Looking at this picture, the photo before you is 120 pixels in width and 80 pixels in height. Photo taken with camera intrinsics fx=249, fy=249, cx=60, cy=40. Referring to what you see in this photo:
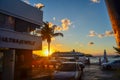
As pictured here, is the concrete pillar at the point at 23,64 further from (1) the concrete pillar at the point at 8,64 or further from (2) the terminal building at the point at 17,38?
(1) the concrete pillar at the point at 8,64

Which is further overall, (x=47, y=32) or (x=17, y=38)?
(x=47, y=32)

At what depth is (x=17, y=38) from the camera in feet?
76.9

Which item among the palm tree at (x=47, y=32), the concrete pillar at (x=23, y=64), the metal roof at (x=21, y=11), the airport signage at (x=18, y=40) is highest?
the palm tree at (x=47, y=32)

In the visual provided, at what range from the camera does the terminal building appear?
21.9 meters

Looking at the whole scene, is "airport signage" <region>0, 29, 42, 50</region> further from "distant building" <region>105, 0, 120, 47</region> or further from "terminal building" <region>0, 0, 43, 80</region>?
"distant building" <region>105, 0, 120, 47</region>

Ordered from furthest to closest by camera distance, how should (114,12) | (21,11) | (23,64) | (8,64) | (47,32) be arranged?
(47,32)
(23,64)
(21,11)
(8,64)
(114,12)

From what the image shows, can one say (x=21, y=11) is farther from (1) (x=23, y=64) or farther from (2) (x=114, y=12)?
(2) (x=114, y=12)

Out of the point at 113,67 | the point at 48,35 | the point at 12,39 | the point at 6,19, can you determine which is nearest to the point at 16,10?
the point at 6,19

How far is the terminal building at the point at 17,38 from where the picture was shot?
21.9 m

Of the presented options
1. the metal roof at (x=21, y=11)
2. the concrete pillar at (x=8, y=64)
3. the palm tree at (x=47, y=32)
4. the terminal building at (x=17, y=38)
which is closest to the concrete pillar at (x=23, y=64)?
the terminal building at (x=17, y=38)

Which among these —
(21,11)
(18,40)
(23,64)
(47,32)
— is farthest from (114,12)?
(47,32)

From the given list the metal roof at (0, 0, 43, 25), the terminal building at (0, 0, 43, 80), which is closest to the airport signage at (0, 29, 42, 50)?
the terminal building at (0, 0, 43, 80)

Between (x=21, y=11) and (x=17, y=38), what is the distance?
2829mm

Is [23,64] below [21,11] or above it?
below
